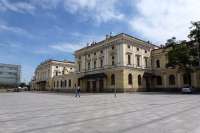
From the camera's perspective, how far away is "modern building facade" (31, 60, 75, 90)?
247ft

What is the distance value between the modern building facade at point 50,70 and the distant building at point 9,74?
1004 centimetres

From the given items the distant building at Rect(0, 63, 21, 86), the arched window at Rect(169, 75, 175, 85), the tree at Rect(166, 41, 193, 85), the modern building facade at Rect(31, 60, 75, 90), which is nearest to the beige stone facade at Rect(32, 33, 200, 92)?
the arched window at Rect(169, 75, 175, 85)

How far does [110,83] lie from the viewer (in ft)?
144

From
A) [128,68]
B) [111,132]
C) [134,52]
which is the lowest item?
[111,132]

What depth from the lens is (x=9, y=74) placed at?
71625 millimetres

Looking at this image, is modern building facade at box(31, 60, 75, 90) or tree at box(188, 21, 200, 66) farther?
modern building facade at box(31, 60, 75, 90)

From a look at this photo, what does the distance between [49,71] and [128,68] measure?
41.6 meters

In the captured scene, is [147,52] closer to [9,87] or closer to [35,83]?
[9,87]

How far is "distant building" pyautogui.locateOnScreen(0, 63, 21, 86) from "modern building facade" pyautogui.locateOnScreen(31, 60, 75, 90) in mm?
10044

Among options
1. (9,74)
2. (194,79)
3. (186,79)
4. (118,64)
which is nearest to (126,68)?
(118,64)

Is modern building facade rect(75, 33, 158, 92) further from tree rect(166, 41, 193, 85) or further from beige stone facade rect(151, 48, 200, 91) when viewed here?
tree rect(166, 41, 193, 85)

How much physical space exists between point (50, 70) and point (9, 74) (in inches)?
538

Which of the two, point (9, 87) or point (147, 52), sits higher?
point (147, 52)

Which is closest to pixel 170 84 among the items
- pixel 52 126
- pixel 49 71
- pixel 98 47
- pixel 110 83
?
pixel 110 83
